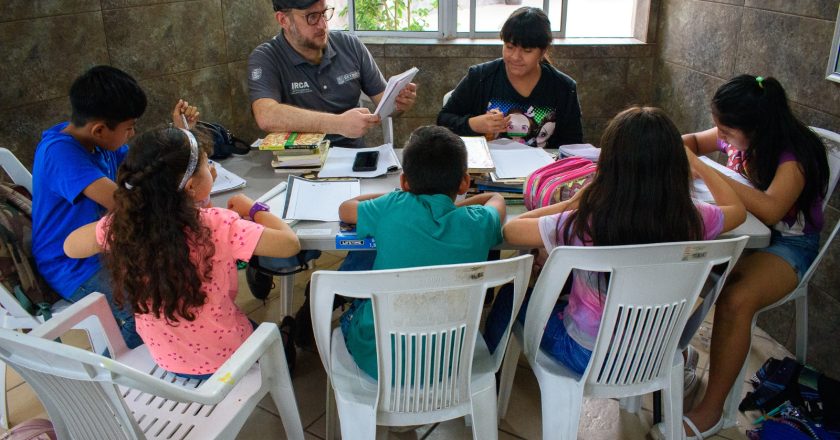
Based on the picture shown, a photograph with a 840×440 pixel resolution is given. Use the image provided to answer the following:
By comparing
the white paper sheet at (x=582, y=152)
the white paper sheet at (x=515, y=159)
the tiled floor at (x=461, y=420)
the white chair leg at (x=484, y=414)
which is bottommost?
the tiled floor at (x=461, y=420)

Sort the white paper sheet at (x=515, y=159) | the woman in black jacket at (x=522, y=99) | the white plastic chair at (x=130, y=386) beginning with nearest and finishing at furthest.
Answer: the white plastic chair at (x=130, y=386)
the white paper sheet at (x=515, y=159)
the woman in black jacket at (x=522, y=99)

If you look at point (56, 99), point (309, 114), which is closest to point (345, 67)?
point (309, 114)

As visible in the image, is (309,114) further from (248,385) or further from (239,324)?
(248,385)

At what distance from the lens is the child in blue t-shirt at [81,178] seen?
1.86 m

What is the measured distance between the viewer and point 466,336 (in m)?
1.51

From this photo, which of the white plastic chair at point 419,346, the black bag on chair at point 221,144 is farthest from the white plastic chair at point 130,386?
the black bag on chair at point 221,144

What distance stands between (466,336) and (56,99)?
2.42 meters

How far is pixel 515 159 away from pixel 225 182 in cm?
99

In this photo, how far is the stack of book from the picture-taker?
2.22 metres

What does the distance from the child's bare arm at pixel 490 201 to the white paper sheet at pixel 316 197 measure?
1.20ft

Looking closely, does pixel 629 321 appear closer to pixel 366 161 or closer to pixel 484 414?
pixel 484 414

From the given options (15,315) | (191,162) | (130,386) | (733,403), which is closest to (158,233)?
(191,162)

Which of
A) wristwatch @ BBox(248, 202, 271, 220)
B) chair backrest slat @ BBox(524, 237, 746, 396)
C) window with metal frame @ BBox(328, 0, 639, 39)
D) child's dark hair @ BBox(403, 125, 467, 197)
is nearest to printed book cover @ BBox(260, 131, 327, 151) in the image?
wristwatch @ BBox(248, 202, 271, 220)

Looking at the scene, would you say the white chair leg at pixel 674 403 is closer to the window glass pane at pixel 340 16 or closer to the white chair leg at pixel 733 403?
the white chair leg at pixel 733 403
